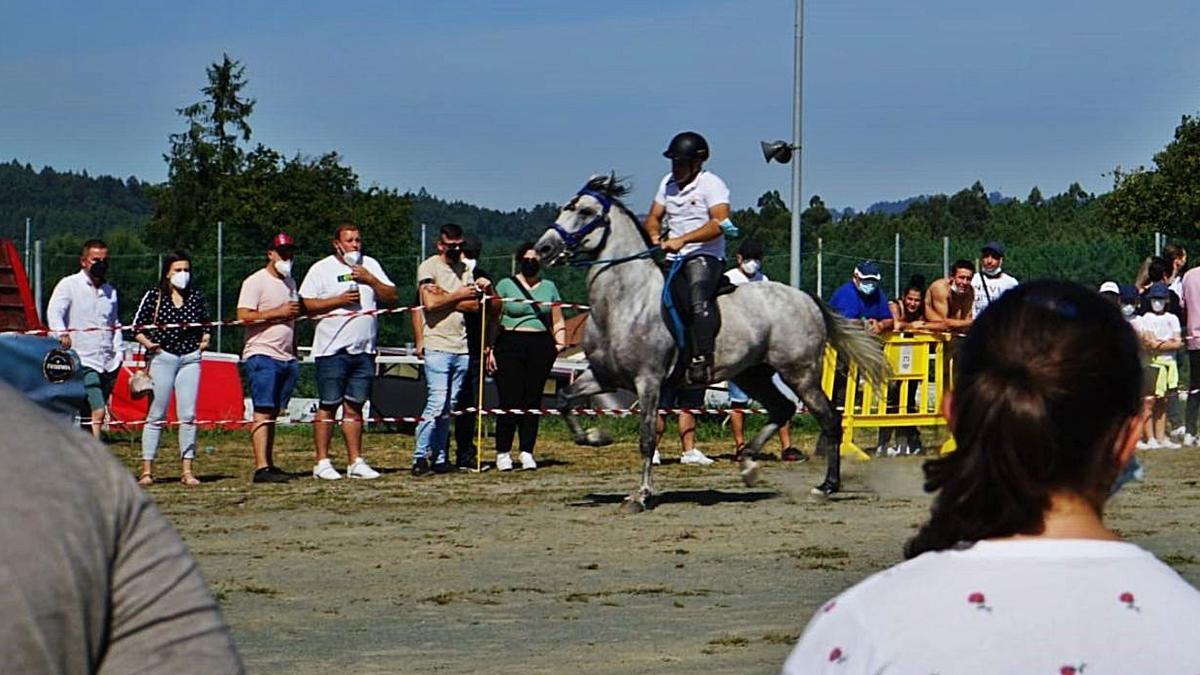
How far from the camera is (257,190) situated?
78.9m

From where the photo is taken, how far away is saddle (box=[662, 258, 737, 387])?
47.0 feet

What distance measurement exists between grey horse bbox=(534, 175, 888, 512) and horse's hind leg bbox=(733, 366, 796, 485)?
0.01m

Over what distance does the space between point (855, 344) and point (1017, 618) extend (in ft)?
43.3

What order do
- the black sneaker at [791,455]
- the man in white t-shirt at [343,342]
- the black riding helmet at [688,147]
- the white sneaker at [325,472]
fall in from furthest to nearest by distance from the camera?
the black sneaker at [791,455] < the white sneaker at [325,472] < the man in white t-shirt at [343,342] < the black riding helmet at [688,147]

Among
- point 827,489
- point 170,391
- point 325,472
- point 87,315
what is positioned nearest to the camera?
point 827,489

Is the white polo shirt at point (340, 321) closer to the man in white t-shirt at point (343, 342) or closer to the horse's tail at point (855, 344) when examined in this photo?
the man in white t-shirt at point (343, 342)

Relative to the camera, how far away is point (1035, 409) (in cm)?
245

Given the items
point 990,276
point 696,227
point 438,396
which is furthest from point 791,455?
point 696,227

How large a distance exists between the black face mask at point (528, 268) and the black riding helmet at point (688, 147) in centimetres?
429

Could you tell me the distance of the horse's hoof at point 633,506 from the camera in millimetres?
14086

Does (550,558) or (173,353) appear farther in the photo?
(173,353)

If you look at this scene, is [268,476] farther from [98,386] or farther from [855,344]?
[855,344]

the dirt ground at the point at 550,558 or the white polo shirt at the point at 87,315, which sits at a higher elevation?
the white polo shirt at the point at 87,315

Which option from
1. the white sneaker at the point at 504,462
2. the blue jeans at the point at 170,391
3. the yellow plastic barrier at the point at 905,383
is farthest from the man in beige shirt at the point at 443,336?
the yellow plastic barrier at the point at 905,383
